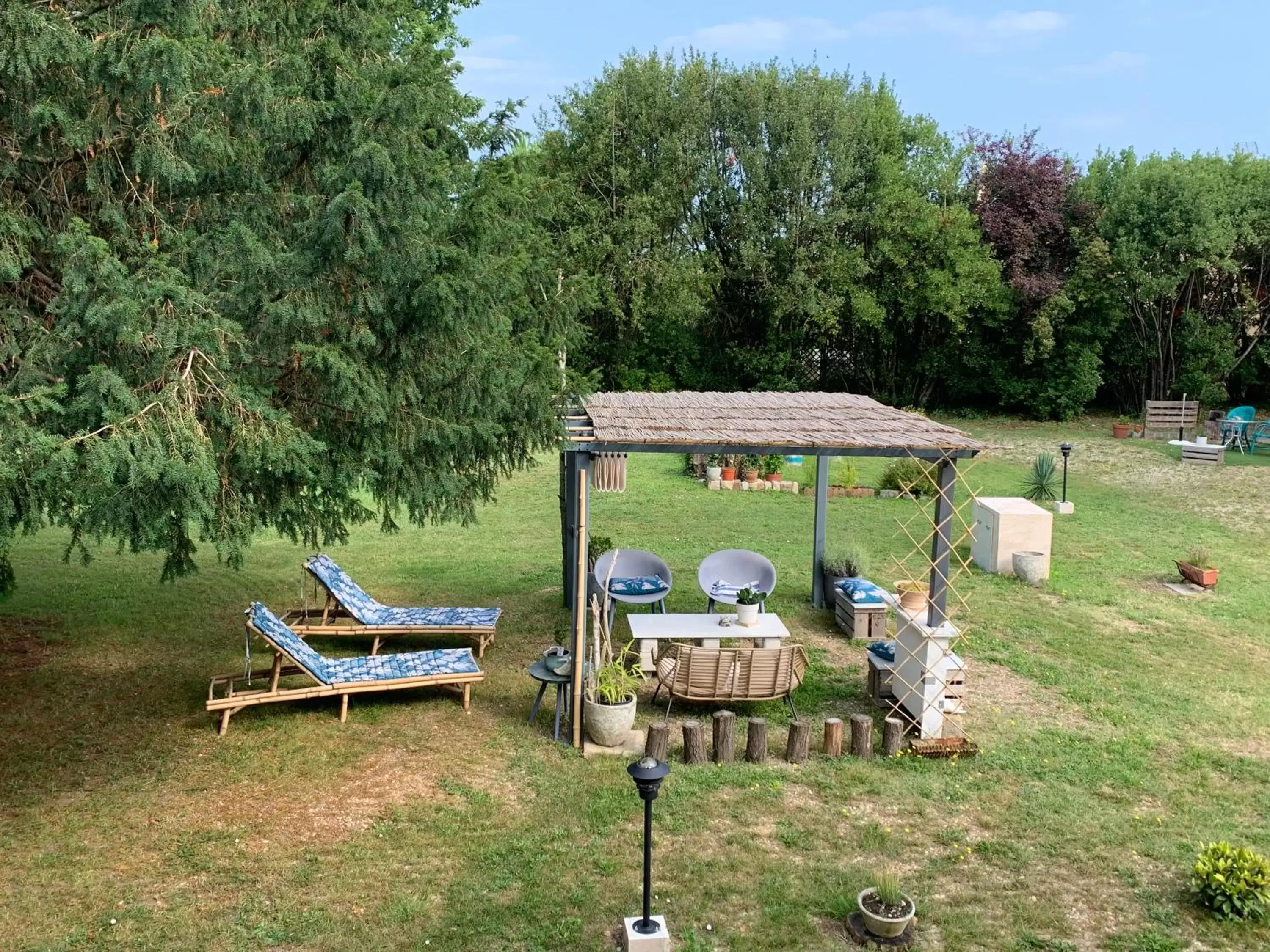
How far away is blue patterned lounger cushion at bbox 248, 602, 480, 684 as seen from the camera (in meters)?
7.59

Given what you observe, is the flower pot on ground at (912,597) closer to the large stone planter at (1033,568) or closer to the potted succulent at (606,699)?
the potted succulent at (606,699)

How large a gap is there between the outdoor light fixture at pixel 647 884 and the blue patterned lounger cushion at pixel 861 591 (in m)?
5.52

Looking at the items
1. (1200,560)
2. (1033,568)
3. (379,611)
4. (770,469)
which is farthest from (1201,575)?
(379,611)

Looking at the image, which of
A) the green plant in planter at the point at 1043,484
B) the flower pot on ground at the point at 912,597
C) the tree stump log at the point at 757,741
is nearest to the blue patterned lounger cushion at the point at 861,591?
the flower pot on ground at the point at 912,597

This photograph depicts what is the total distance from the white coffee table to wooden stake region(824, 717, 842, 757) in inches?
43.9

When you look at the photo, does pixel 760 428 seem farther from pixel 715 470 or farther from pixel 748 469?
pixel 748 469

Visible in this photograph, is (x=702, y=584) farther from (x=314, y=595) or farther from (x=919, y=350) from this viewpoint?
(x=919, y=350)

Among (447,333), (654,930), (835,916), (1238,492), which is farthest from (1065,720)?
(1238,492)

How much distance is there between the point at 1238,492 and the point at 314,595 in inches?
609

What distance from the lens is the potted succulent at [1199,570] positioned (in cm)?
1159

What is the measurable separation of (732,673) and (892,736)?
128 centimetres

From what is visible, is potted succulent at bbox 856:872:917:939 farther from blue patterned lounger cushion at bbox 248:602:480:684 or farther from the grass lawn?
blue patterned lounger cushion at bbox 248:602:480:684

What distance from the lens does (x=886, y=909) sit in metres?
5.02

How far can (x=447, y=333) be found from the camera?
6.49 metres
